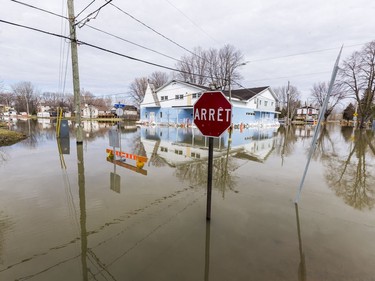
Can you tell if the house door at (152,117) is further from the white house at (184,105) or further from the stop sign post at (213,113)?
the stop sign post at (213,113)

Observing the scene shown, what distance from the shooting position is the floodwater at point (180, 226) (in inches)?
111

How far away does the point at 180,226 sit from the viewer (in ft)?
12.8

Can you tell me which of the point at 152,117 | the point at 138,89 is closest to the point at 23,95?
the point at 138,89

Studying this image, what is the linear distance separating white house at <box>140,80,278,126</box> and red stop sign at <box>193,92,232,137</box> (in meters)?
28.0

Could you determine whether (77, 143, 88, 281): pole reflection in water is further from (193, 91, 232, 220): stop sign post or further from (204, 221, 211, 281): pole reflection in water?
(193, 91, 232, 220): stop sign post

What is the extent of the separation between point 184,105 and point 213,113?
3050 cm

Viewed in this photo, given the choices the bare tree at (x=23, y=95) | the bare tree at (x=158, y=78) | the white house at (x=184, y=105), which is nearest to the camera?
the white house at (x=184, y=105)

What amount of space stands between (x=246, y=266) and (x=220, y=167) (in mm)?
5784

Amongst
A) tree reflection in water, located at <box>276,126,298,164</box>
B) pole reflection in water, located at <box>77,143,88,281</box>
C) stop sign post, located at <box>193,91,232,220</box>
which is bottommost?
pole reflection in water, located at <box>77,143,88,281</box>

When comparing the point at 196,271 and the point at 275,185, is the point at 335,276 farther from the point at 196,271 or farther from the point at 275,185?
the point at 275,185

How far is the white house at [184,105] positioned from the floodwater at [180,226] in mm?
25943

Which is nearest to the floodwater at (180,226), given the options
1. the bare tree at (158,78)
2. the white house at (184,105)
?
the white house at (184,105)

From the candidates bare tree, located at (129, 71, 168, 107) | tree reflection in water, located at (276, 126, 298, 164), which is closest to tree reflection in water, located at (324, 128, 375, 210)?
tree reflection in water, located at (276, 126, 298, 164)

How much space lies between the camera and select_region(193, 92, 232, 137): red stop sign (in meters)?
3.38
